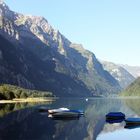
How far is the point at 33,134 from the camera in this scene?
71.1 meters

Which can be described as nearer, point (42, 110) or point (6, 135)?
point (6, 135)

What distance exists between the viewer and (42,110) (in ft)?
477

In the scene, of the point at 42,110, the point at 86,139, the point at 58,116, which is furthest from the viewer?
the point at 42,110

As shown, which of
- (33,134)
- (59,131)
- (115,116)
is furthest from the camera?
→ (115,116)

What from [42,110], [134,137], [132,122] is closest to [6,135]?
[134,137]

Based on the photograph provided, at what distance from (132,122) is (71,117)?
26.8 m

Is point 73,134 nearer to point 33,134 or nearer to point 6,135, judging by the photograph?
point 33,134

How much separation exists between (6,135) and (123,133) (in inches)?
867

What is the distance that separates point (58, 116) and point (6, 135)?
53163 millimetres

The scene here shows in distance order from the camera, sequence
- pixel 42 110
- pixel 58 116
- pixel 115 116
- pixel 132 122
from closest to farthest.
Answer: pixel 132 122
pixel 115 116
pixel 58 116
pixel 42 110

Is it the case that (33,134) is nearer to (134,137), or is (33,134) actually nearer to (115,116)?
(134,137)

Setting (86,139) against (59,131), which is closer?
(86,139)

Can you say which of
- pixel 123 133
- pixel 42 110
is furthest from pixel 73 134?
pixel 42 110

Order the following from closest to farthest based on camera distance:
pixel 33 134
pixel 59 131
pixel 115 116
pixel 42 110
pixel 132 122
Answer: pixel 33 134, pixel 59 131, pixel 132 122, pixel 115 116, pixel 42 110
